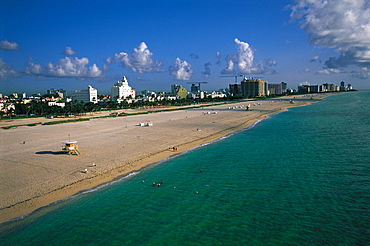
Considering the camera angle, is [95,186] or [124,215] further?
[95,186]

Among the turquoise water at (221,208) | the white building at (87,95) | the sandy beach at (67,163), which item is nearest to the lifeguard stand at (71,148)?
the sandy beach at (67,163)

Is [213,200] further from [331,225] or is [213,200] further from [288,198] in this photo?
[331,225]

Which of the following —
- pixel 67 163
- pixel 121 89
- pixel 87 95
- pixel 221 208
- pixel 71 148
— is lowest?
pixel 221 208

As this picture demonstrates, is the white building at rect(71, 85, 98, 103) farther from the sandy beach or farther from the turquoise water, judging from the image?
the turquoise water

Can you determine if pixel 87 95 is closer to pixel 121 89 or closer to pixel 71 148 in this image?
pixel 121 89

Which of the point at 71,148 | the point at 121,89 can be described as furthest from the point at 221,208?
the point at 121,89

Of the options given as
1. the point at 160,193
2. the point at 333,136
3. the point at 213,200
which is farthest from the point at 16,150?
the point at 333,136

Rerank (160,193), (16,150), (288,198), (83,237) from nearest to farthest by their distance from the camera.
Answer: (83,237), (288,198), (160,193), (16,150)

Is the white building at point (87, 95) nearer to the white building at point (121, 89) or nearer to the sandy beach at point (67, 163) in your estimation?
the white building at point (121, 89)
